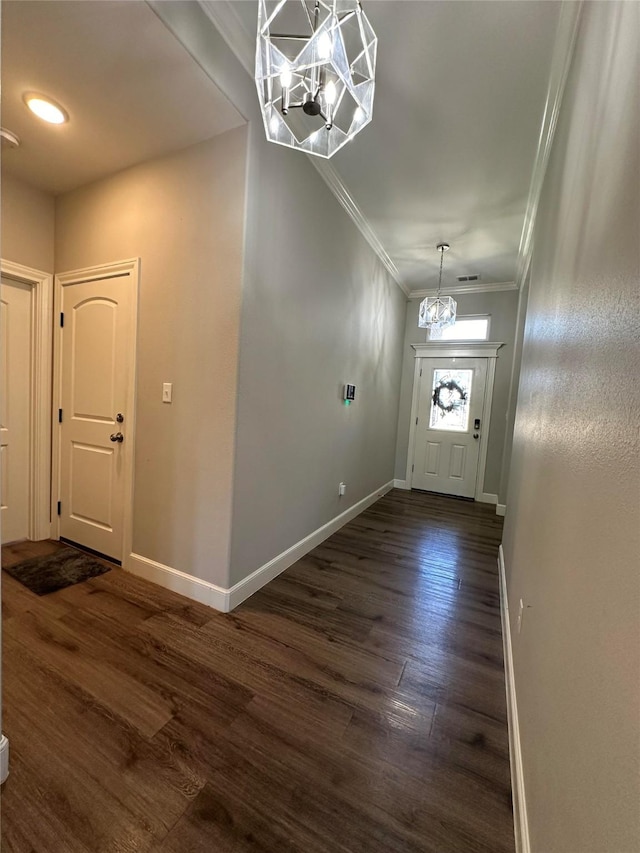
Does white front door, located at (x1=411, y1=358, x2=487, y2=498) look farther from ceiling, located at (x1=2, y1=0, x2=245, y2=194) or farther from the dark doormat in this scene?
the dark doormat

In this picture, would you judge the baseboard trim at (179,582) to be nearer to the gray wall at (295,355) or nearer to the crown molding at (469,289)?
the gray wall at (295,355)

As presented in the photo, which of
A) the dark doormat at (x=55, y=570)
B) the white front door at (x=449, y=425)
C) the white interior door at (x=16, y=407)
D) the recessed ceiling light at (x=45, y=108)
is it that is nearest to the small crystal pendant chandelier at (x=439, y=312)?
the white front door at (x=449, y=425)

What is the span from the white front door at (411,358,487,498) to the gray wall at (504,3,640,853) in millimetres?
3758

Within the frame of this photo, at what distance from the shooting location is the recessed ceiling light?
179 cm

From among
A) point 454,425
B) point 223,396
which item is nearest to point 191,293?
point 223,396

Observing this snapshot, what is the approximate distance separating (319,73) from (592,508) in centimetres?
167

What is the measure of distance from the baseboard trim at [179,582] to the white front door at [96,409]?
22cm

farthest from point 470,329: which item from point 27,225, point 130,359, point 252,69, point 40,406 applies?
point 40,406

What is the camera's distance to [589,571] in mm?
729

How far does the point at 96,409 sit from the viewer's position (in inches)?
101

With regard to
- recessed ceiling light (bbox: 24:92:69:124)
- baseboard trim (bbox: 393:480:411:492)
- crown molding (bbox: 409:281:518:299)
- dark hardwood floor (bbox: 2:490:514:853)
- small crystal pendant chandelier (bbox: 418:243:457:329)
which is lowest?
A: dark hardwood floor (bbox: 2:490:514:853)

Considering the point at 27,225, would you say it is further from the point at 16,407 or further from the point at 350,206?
the point at 350,206

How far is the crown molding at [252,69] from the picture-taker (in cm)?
159

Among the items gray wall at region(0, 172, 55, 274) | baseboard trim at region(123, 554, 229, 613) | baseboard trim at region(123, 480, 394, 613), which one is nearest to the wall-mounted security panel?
baseboard trim at region(123, 480, 394, 613)
